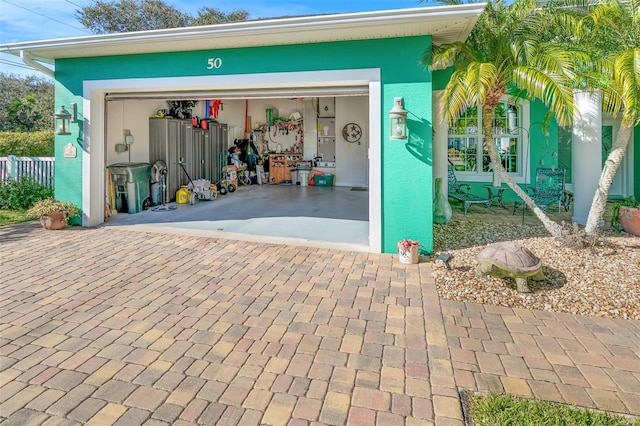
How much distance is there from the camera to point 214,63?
6.07 metres

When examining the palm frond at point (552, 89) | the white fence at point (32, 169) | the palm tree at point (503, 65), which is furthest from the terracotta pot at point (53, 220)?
the palm frond at point (552, 89)

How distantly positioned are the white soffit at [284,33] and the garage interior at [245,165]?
32.0 inches

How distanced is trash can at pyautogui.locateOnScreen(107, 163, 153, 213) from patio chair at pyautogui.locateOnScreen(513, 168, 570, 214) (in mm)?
7983

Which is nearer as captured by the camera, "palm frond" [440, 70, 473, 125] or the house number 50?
"palm frond" [440, 70, 473, 125]

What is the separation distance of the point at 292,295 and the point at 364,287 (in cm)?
81

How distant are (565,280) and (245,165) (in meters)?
11.2

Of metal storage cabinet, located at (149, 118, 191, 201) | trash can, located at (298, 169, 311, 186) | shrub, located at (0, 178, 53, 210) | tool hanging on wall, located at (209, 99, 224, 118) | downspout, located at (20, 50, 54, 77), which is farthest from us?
trash can, located at (298, 169, 311, 186)

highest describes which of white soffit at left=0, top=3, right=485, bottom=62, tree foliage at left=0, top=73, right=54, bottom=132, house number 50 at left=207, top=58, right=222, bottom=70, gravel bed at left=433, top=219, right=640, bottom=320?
tree foliage at left=0, top=73, right=54, bottom=132

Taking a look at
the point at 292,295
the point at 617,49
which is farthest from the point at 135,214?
the point at 617,49

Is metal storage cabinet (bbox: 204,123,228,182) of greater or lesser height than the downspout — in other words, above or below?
below

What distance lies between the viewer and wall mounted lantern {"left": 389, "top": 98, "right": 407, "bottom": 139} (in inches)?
201

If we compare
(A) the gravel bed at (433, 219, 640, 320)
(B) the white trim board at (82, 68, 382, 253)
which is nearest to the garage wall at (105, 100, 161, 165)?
(B) the white trim board at (82, 68, 382, 253)

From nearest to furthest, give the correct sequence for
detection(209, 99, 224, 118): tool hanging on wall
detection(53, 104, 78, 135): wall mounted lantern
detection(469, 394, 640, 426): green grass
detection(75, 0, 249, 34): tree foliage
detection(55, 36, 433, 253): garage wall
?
detection(469, 394, 640, 426): green grass
detection(55, 36, 433, 253): garage wall
detection(53, 104, 78, 135): wall mounted lantern
detection(209, 99, 224, 118): tool hanging on wall
detection(75, 0, 249, 34): tree foliage

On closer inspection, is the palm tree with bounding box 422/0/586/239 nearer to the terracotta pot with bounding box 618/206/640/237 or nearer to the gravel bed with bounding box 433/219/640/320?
the gravel bed with bounding box 433/219/640/320
